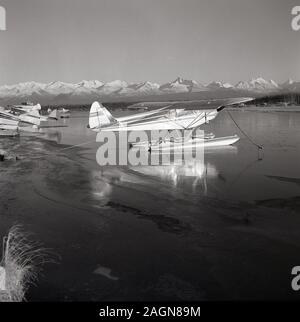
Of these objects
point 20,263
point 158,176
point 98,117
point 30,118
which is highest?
point 30,118

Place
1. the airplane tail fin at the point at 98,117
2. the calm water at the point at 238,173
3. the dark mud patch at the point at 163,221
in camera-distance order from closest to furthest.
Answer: the dark mud patch at the point at 163,221
the calm water at the point at 238,173
the airplane tail fin at the point at 98,117

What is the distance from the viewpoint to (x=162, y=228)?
21.6 ft

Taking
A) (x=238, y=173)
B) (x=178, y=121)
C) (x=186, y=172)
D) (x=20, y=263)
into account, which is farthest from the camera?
(x=178, y=121)

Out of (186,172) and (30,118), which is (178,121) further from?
(30,118)

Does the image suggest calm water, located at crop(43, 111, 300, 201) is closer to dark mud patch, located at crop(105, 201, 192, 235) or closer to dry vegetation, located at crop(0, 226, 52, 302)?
dark mud patch, located at crop(105, 201, 192, 235)

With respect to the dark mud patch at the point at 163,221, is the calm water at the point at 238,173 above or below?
above

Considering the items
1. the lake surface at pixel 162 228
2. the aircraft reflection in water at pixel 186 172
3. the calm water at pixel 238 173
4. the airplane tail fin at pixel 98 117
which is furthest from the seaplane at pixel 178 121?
the lake surface at pixel 162 228

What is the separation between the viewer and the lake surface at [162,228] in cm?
455

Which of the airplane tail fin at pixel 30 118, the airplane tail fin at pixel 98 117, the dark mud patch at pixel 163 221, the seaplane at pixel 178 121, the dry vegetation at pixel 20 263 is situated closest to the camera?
the dry vegetation at pixel 20 263

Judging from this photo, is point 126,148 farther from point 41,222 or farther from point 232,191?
point 41,222

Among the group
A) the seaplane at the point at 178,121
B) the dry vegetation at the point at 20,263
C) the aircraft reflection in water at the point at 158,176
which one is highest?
the seaplane at the point at 178,121

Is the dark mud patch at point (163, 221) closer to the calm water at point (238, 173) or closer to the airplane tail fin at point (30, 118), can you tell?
the calm water at point (238, 173)

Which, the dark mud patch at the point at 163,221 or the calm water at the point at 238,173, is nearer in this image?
the dark mud patch at the point at 163,221

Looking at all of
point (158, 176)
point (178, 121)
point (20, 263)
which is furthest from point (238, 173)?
point (178, 121)
